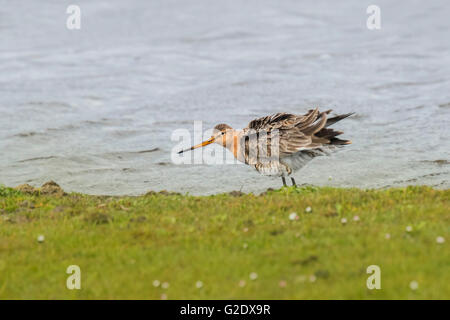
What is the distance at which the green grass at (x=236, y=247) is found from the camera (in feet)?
30.1

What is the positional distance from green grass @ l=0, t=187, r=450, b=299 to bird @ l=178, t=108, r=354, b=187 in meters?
1.74

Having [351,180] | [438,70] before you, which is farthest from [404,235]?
[438,70]

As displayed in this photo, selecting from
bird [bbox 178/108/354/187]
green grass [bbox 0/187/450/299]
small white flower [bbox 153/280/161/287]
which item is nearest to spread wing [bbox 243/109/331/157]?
bird [bbox 178/108/354/187]

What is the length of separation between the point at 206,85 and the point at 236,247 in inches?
956

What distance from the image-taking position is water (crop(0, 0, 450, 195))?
21609 mm

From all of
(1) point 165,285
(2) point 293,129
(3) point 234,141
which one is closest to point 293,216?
(1) point 165,285

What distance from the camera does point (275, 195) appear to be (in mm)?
14070

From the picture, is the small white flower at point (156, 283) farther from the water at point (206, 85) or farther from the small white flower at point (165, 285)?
the water at point (206, 85)

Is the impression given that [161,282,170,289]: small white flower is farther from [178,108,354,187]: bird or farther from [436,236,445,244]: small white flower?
[178,108,354,187]: bird

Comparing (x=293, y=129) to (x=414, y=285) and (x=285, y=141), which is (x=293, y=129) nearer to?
(x=285, y=141)

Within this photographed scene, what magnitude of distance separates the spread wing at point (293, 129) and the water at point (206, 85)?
12.1 feet

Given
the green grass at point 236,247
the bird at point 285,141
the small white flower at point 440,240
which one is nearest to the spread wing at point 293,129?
the bird at point 285,141

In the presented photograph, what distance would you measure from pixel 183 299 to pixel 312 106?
70.2ft

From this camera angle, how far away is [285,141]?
607 inches
